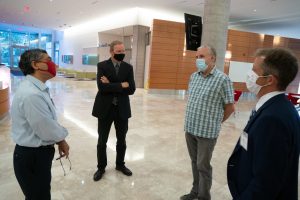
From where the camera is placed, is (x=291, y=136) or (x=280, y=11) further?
(x=280, y=11)

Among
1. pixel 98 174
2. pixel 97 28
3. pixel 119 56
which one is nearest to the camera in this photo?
pixel 119 56

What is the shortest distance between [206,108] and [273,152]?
139 cm

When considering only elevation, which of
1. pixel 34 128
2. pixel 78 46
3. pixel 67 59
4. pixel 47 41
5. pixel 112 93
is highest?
pixel 47 41

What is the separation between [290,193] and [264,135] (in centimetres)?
37

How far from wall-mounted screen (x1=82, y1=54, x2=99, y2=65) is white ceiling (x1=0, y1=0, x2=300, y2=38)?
331 centimetres

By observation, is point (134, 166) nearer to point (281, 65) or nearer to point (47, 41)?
point (281, 65)

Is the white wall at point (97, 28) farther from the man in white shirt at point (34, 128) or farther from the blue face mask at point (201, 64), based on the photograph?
the man in white shirt at point (34, 128)

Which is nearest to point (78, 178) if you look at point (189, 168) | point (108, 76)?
point (108, 76)

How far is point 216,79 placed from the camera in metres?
2.54

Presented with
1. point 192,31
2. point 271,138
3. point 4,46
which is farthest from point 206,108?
point 4,46

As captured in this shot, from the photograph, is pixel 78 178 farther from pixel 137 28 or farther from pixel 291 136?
pixel 137 28

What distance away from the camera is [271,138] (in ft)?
3.96

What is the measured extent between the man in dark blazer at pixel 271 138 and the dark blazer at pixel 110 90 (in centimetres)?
204

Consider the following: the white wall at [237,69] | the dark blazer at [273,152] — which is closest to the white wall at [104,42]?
the white wall at [237,69]
